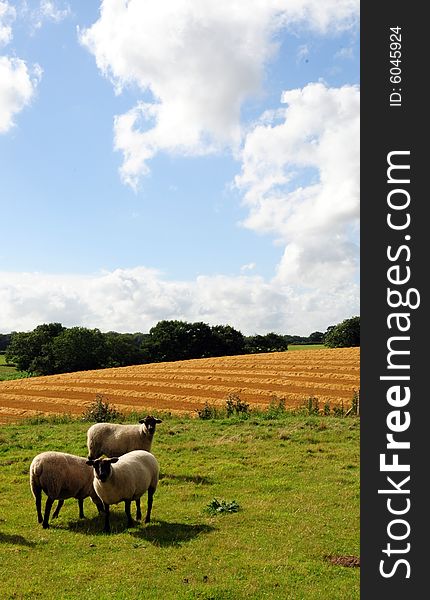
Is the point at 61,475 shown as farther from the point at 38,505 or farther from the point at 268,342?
the point at 268,342

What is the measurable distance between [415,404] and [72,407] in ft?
119

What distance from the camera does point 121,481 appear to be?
13.2 metres

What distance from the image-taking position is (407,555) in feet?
26.6

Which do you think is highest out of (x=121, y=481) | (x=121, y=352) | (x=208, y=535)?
(x=121, y=352)

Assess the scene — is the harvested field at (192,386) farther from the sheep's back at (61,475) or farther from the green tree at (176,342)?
the green tree at (176,342)

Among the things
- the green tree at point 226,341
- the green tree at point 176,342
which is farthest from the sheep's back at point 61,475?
the green tree at point 226,341

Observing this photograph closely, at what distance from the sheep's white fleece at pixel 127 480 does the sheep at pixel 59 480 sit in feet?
3.26

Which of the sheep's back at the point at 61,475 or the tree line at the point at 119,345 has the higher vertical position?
the tree line at the point at 119,345

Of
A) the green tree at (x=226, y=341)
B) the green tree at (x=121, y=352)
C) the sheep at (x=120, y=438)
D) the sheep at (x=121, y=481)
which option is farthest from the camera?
the green tree at (x=226, y=341)

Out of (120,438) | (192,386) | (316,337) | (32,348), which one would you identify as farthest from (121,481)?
(316,337)

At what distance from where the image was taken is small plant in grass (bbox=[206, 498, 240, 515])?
46.8 ft

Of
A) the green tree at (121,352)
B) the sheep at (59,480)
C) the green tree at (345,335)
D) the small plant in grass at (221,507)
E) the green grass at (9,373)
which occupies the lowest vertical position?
the green grass at (9,373)

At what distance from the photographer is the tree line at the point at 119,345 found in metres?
87.9

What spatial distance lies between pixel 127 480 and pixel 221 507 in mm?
2689
